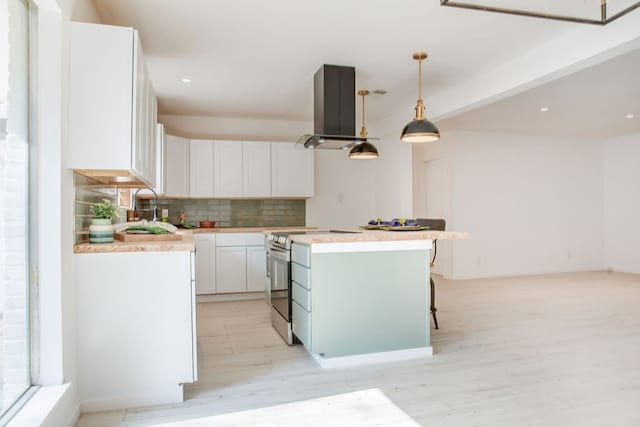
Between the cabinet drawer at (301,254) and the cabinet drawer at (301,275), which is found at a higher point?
the cabinet drawer at (301,254)

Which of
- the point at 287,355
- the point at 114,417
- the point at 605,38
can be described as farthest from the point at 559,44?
the point at 114,417

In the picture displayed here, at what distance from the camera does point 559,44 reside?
137 inches

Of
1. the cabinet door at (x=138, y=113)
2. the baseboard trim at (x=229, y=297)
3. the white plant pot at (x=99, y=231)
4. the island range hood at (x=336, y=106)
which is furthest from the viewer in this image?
the baseboard trim at (x=229, y=297)

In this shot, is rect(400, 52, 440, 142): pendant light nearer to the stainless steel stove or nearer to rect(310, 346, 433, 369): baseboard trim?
the stainless steel stove

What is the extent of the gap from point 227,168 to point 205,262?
4.26 ft

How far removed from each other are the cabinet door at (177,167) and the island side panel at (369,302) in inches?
126

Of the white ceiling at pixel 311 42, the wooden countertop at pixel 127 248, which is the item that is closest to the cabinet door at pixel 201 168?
the white ceiling at pixel 311 42

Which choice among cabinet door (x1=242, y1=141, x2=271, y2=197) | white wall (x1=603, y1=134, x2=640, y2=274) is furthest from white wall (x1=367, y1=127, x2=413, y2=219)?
white wall (x1=603, y1=134, x2=640, y2=274)

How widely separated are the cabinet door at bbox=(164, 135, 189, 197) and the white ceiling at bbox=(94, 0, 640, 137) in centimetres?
68

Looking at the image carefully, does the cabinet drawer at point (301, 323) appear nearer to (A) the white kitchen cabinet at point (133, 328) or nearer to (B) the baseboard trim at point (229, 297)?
(A) the white kitchen cabinet at point (133, 328)

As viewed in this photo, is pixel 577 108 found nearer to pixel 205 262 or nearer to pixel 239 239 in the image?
pixel 239 239

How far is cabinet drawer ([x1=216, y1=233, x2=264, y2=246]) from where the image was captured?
18.3 feet

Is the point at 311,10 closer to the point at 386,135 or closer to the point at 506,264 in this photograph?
the point at 386,135

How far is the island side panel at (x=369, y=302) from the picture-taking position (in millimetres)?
3145
